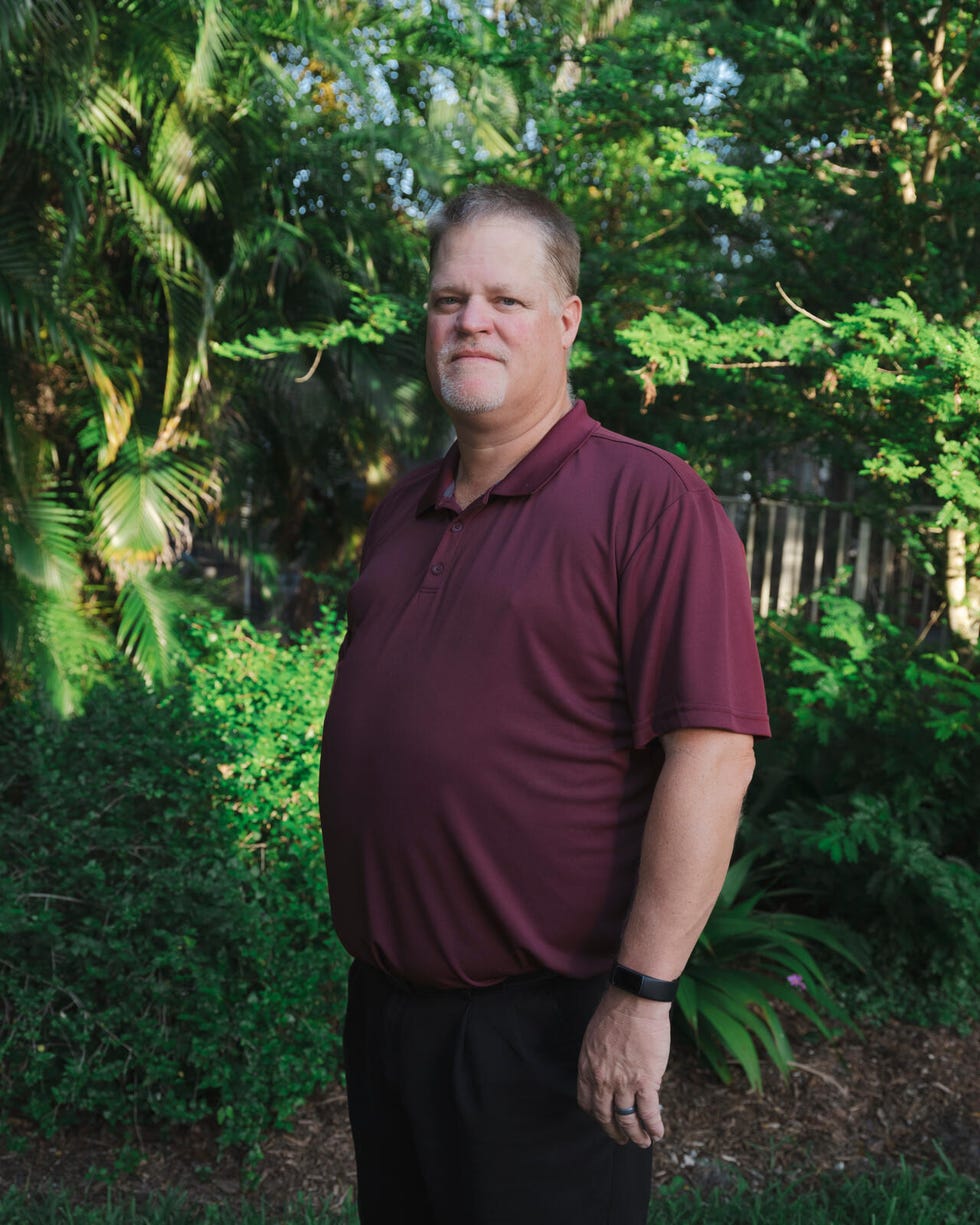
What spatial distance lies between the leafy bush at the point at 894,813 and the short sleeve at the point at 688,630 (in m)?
3.01

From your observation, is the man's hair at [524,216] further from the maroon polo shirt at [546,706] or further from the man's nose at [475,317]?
the maroon polo shirt at [546,706]

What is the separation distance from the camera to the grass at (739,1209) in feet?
11.0

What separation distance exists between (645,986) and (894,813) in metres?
3.70

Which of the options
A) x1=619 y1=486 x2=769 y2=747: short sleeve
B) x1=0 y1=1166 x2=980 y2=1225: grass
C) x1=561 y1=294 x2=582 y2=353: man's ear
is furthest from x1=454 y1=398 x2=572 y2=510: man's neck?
x1=0 y1=1166 x2=980 y2=1225: grass

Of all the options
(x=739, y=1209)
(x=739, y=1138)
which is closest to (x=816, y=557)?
(x=739, y=1138)

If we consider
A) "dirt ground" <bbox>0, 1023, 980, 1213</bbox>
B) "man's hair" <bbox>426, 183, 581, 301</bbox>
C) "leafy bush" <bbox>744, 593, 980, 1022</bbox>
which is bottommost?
"dirt ground" <bbox>0, 1023, 980, 1213</bbox>

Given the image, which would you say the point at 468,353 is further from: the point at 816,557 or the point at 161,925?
the point at 816,557

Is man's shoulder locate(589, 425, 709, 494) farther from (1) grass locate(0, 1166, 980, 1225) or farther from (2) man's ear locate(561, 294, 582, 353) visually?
(1) grass locate(0, 1166, 980, 1225)

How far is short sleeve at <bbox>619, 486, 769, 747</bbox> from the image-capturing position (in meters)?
1.70

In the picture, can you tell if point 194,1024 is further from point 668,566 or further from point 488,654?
point 668,566

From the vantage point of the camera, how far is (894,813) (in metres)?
5.06

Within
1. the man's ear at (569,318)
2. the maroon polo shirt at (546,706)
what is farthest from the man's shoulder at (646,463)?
the man's ear at (569,318)

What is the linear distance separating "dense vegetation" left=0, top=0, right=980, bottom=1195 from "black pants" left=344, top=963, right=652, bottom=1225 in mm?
1935

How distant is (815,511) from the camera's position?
8281 mm
